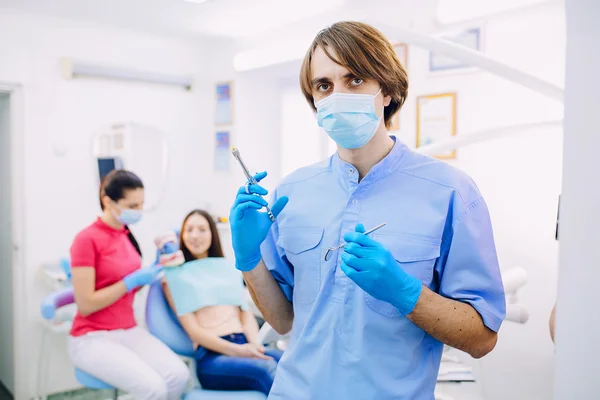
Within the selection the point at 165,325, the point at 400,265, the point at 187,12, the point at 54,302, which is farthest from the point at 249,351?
the point at 187,12

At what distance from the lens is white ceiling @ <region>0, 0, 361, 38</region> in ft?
9.31

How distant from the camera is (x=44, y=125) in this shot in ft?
10.7

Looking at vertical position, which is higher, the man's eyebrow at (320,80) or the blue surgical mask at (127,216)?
the man's eyebrow at (320,80)

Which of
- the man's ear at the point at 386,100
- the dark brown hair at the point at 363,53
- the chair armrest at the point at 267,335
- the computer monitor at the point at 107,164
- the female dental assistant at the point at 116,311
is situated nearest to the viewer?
the dark brown hair at the point at 363,53

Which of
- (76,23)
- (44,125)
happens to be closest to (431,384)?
(44,125)

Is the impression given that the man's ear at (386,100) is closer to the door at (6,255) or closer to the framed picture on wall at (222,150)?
the framed picture on wall at (222,150)

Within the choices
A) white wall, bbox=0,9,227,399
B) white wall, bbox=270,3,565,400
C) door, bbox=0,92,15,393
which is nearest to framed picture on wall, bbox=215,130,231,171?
white wall, bbox=0,9,227,399

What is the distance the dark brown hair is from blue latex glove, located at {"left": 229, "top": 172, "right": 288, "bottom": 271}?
11.4 inches

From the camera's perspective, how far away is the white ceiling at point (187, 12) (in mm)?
2838

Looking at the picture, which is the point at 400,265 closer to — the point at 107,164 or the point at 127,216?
Answer: the point at 127,216

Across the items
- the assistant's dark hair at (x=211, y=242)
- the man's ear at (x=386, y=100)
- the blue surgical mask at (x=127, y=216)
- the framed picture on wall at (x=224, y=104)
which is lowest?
the assistant's dark hair at (x=211, y=242)

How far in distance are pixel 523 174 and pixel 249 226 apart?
62.1 inches

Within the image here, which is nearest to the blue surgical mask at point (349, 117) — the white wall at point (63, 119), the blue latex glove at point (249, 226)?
the blue latex glove at point (249, 226)

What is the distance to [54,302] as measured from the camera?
95.0 inches
